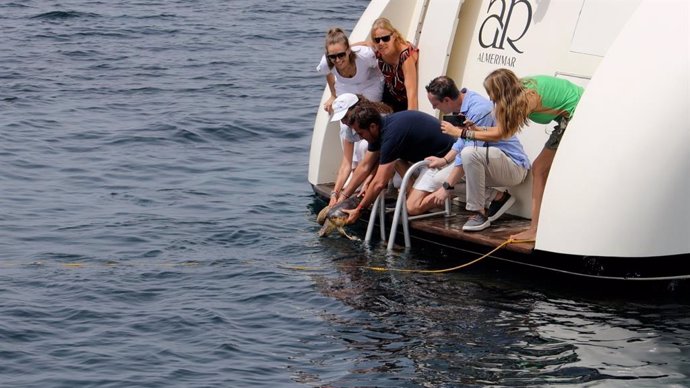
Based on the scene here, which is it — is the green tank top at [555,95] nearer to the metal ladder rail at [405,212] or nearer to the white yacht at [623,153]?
the white yacht at [623,153]

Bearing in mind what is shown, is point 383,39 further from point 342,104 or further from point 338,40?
point 342,104

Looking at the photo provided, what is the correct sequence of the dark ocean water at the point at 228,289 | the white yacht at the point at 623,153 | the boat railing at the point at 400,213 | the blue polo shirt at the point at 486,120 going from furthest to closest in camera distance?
1. the boat railing at the point at 400,213
2. the blue polo shirt at the point at 486,120
3. the white yacht at the point at 623,153
4. the dark ocean water at the point at 228,289

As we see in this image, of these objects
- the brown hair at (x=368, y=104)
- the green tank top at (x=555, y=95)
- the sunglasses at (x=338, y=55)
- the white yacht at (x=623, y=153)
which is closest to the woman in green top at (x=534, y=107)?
the green tank top at (x=555, y=95)

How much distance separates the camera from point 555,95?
9.27 metres

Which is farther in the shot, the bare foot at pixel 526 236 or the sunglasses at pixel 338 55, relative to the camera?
the sunglasses at pixel 338 55

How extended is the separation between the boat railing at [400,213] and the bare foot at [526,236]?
36.7 inches

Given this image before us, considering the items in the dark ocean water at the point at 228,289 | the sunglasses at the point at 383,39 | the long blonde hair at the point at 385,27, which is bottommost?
the dark ocean water at the point at 228,289

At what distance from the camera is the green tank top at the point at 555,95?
924 centimetres

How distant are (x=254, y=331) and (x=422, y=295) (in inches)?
50.7

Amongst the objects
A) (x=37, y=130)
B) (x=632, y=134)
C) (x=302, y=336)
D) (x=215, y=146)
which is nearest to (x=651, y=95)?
(x=632, y=134)

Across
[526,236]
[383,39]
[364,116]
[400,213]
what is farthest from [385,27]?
[526,236]

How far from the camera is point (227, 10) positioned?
2442 cm

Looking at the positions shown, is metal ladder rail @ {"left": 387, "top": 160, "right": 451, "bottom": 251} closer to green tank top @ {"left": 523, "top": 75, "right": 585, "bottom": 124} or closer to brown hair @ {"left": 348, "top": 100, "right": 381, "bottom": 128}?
brown hair @ {"left": 348, "top": 100, "right": 381, "bottom": 128}

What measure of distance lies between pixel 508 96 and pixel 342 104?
1581 mm
